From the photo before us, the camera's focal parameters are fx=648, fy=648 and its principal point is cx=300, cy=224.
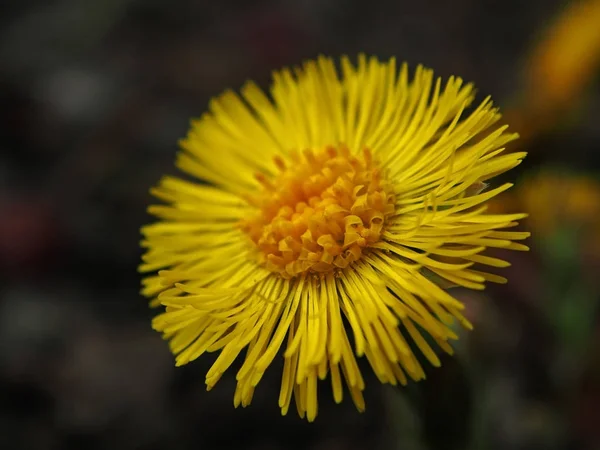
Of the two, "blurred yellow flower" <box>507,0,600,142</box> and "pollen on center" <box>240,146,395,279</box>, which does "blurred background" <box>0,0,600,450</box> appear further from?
"pollen on center" <box>240,146,395,279</box>

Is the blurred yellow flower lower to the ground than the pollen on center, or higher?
higher

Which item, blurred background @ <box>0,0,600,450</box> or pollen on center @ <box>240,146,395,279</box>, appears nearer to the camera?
pollen on center @ <box>240,146,395,279</box>

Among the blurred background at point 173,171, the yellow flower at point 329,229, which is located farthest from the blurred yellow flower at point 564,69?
the yellow flower at point 329,229

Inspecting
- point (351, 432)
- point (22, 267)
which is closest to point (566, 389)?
point (351, 432)

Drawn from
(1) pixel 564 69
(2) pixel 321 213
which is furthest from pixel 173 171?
(2) pixel 321 213

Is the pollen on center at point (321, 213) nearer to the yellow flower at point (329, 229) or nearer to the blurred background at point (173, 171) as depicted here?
the yellow flower at point (329, 229)

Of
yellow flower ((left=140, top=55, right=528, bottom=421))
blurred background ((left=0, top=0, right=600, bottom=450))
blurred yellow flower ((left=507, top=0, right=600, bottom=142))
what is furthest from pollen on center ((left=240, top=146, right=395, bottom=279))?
blurred yellow flower ((left=507, top=0, right=600, bottom=142))

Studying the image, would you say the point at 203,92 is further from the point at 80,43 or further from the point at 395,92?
the point at 395,92

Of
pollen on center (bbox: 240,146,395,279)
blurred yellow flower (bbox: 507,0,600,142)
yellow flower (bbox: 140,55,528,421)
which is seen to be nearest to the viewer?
yellow flower (bbox: 140,55,528,421)
